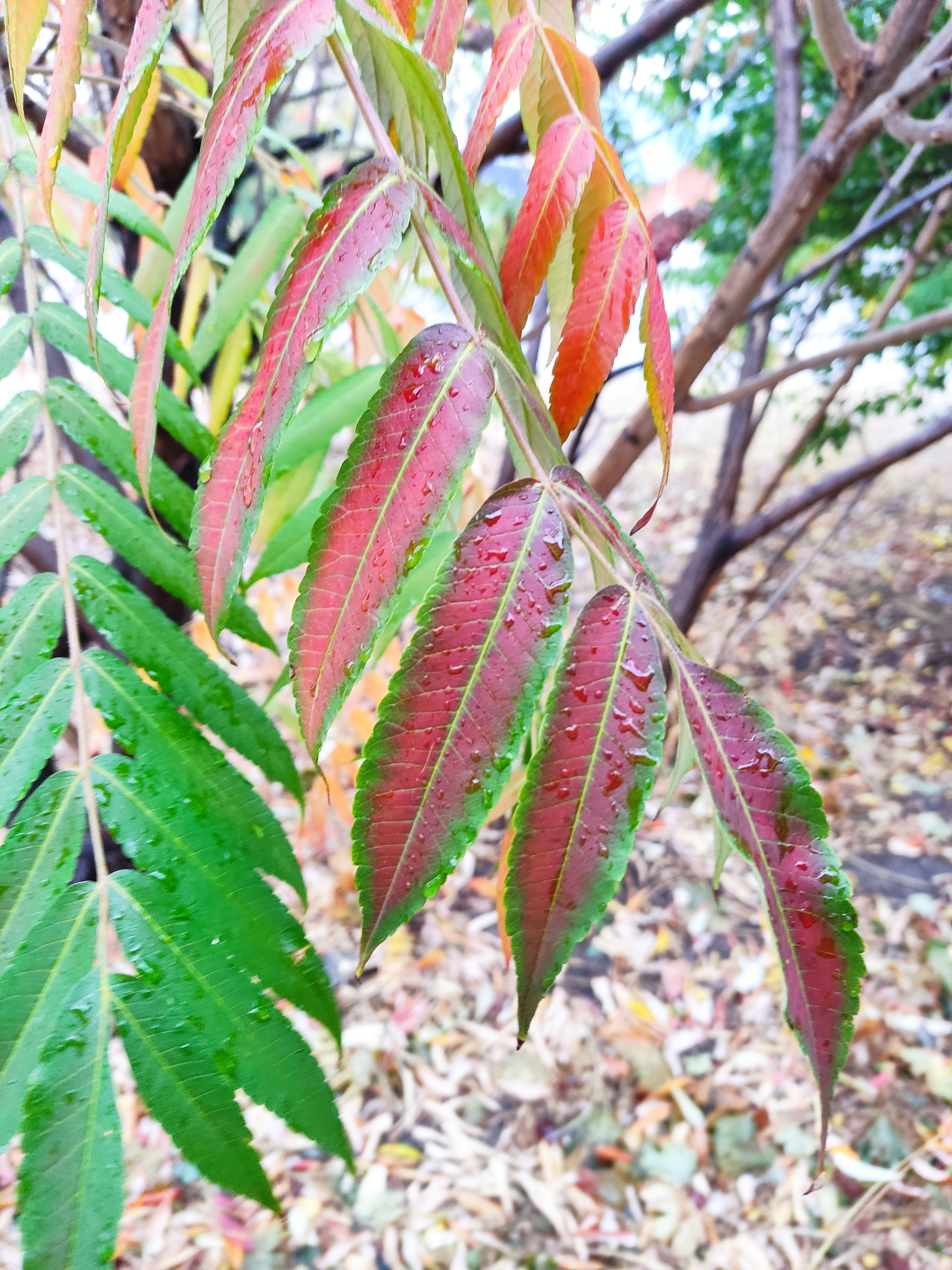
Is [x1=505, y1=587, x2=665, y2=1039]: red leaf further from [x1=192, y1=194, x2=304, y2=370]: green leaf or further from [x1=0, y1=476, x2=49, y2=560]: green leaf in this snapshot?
[x1=192, y1=194, x2=304, y2=370]: green leaf

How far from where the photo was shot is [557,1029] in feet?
4.85

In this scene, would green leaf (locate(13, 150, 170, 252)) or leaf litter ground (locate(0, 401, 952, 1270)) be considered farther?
leaf litter ground (locate(0, 401, 952, 1270))

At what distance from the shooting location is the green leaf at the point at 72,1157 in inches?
12.6

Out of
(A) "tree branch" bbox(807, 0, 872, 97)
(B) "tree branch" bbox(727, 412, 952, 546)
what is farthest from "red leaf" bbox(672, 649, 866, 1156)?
(B) "tree branch" bbox(727, 412, 952, 546)

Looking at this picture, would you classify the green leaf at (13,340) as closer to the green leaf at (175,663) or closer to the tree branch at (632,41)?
the green leaf at (175,663)

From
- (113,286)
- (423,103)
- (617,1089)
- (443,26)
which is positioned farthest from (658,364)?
(617,1089)

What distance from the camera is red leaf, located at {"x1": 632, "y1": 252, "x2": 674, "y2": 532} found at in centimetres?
35

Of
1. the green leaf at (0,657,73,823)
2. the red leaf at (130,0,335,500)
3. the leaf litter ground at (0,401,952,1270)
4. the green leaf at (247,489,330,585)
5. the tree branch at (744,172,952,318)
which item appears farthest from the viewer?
the tree branch at (744,172,952,318)

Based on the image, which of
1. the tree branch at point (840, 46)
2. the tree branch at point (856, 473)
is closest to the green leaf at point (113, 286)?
the tree branch at point (840, 46)

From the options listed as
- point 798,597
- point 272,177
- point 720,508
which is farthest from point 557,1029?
point 798,597

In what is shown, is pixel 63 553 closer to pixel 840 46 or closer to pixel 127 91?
pixel 127 91

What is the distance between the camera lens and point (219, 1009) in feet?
1.21

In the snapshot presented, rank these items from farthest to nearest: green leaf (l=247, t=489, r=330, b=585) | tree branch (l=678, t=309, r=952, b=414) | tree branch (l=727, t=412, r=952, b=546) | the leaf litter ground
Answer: tree branch (l=727, t=412, r=952, b=546)
the leaf litter ground
tree branch (l=678, t=309, r=952, b=414)
green leaf (l=247, t=489, r=330, b=585)

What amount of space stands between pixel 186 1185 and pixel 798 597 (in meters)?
2.45
